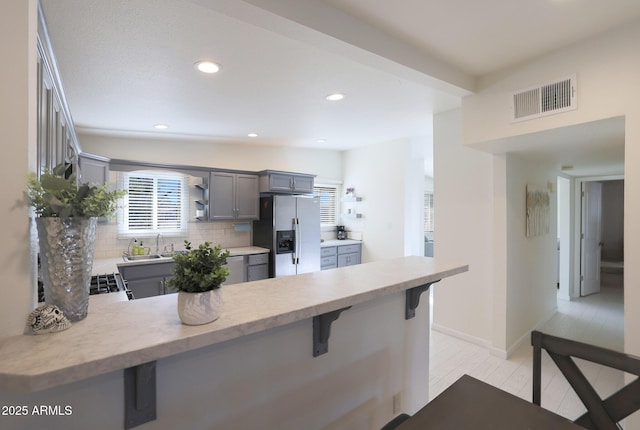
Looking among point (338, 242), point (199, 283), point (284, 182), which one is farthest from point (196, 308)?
point (338, 242)

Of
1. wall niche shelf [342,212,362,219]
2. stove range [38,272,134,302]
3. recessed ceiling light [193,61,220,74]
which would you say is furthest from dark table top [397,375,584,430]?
wall niche shelf [342,212,362,219]

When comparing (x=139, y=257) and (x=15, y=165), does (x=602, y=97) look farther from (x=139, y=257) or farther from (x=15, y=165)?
(x=139, y=257)

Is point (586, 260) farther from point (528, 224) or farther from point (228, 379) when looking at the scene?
point (228, 379)

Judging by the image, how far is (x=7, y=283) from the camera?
0.81 metres

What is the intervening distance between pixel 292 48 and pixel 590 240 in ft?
20.2

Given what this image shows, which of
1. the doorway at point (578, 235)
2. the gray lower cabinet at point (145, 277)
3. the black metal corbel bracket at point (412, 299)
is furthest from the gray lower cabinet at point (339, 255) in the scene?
the black metal corbel bracket at point (412, 299)

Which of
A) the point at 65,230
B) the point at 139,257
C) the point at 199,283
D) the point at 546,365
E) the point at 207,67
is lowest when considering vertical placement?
the point at 546,365

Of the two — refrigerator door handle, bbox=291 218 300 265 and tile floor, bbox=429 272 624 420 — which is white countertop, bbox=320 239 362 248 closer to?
refrigerator door handle, bbox=291 218 300 265

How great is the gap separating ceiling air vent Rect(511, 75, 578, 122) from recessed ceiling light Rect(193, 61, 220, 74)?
91.2 inches

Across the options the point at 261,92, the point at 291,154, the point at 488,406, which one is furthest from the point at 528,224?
the point at 291,154

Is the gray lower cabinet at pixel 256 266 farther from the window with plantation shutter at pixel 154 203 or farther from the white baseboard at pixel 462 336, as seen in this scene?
the white baseboard at pixel 462 336

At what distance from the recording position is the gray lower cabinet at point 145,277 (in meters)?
3.58

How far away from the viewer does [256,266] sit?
15.3 feet

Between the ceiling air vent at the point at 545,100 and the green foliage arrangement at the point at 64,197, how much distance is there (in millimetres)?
2661
